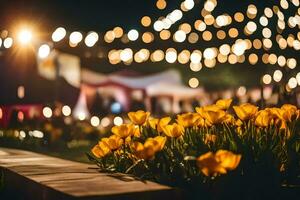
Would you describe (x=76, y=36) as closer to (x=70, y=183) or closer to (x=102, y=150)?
(x=102, y=150)

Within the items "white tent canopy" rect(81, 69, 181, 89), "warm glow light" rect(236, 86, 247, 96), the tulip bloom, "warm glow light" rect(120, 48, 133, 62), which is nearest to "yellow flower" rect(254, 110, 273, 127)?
the tulip bloom

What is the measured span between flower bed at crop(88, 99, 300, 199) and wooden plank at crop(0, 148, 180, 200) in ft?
0.65

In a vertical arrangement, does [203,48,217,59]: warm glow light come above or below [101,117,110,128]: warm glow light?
above

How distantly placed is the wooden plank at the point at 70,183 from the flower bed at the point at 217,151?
197 millimetres

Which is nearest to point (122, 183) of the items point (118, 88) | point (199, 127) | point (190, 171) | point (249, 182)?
point (190, 171)

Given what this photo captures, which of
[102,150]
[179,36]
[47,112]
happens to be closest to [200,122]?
[102,150]

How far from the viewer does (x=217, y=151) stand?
150 inches

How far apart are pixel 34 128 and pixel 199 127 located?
8.69 metres

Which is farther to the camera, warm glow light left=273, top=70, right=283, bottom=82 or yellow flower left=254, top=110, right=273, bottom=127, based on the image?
warm glow light left=273, top=70, right=283, bottom=82

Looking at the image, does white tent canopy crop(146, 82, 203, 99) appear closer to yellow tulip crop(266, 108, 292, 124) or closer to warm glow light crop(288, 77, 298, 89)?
warm glow light crop(288, 77, 298, 89)

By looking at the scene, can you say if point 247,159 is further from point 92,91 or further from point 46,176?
point 92,91

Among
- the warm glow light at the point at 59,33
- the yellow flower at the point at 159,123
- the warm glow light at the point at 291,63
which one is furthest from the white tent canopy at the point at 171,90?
the yellow flower at the point at 159,123

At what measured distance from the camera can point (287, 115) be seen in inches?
165

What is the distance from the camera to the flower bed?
3586 millimetres
